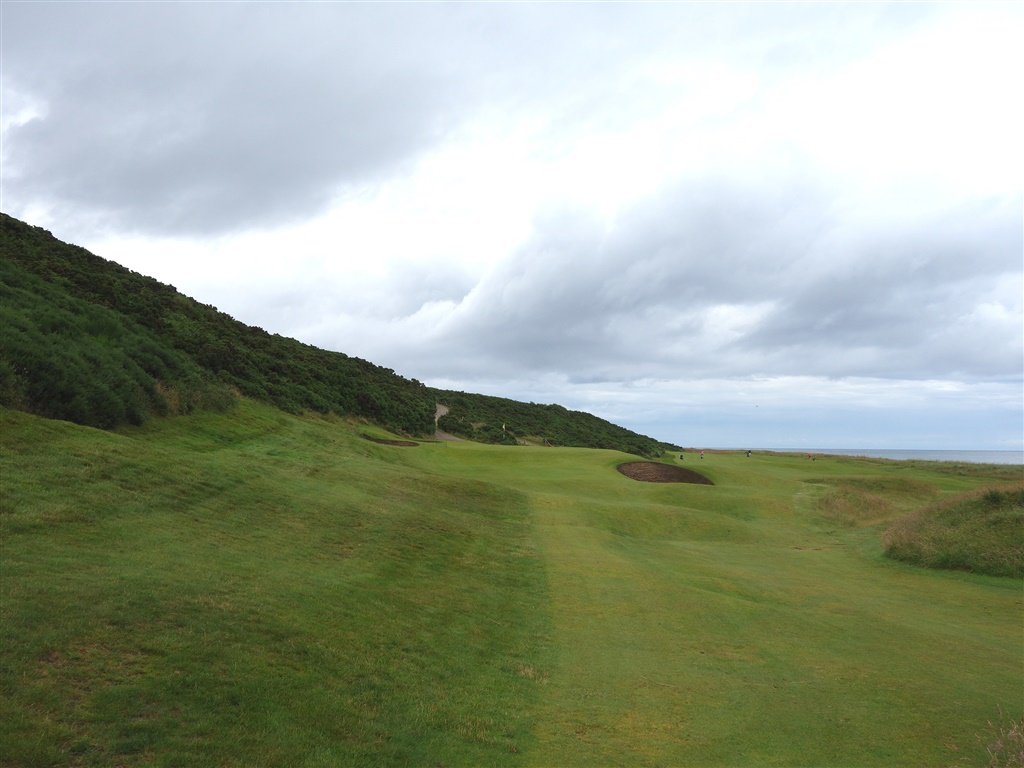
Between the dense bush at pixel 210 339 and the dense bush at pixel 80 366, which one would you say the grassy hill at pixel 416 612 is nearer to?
the dense bush at pixel 80 366

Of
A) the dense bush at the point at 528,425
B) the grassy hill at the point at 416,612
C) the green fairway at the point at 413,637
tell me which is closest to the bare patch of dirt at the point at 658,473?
the grassy hill at the point at 416,612

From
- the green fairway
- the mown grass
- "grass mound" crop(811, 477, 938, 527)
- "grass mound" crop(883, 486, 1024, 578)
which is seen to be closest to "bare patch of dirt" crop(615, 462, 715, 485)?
"grass mound" crop(811, 477, 938, 527)

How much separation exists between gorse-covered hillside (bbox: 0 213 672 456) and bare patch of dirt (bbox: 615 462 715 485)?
74.7 ft

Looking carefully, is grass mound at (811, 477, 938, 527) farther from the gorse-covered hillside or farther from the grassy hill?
the gorse-covered hillside

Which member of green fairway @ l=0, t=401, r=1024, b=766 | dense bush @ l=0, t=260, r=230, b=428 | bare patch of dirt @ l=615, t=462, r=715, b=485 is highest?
dense bush @ l=0, t=260, r=230, b=428

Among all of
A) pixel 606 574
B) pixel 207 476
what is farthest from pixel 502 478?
pixel 207 476

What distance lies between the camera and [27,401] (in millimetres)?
17375

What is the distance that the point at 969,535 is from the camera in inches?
815

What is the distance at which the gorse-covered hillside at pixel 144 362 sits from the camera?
18828mm

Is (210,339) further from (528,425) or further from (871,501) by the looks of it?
(528,425)

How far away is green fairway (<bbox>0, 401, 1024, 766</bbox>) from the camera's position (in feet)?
21.6

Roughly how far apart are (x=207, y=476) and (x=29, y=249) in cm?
4215

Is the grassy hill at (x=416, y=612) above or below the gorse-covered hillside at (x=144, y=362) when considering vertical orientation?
below

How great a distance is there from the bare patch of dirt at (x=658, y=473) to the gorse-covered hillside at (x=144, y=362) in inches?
896
